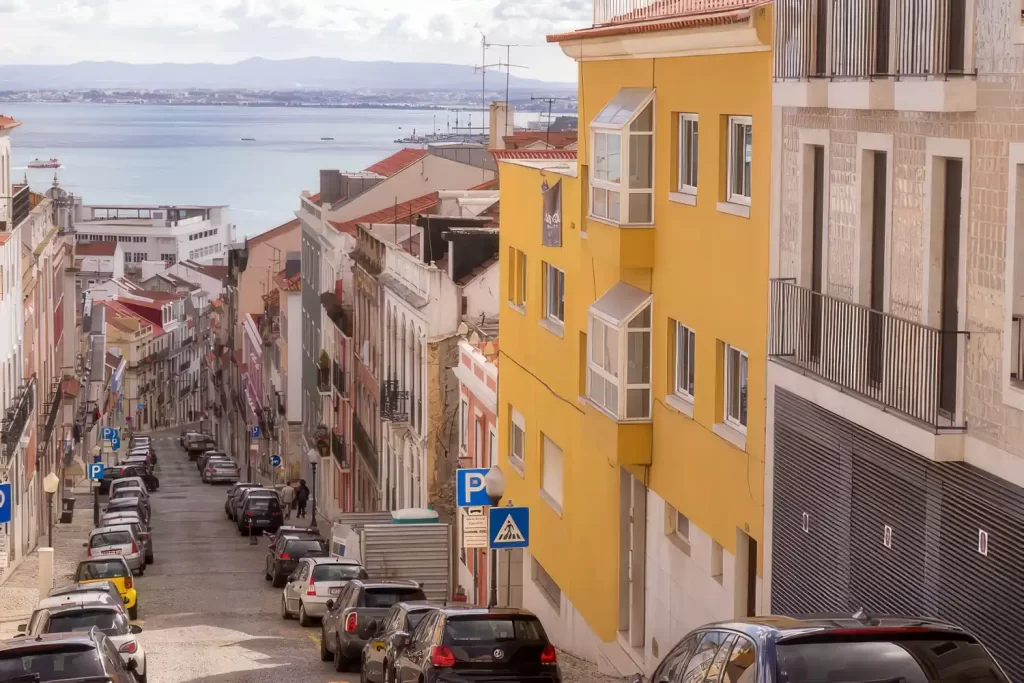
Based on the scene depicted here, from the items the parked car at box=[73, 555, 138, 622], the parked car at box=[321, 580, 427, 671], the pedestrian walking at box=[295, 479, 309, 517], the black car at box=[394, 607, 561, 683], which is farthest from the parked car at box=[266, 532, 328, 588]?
the pedestrian walking at box=[295, 479, 309, 517]

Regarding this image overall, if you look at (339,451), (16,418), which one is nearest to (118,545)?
(16,418)

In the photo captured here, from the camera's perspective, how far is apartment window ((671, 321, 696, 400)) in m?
22.0

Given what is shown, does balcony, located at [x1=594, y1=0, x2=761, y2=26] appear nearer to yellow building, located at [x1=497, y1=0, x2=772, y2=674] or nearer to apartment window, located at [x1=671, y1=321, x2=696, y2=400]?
yellow building, located at [x1=497, y1=0, x2=772, y2=674]

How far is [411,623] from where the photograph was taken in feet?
73.8

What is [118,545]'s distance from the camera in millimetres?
44312

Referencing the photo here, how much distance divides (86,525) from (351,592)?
115 feet

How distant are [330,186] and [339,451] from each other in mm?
12921

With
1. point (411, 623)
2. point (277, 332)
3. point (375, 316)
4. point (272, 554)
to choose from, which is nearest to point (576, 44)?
point (411, 623)

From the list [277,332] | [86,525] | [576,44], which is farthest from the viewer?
[277,332]

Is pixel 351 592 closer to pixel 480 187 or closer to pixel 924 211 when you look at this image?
pixel 924 211

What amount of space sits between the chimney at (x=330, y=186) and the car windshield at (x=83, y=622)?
4562cm

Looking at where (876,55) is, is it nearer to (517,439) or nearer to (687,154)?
(687,154)

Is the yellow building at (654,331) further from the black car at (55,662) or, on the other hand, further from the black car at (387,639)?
the black car at (55,662)

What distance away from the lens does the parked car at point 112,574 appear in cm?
3509
